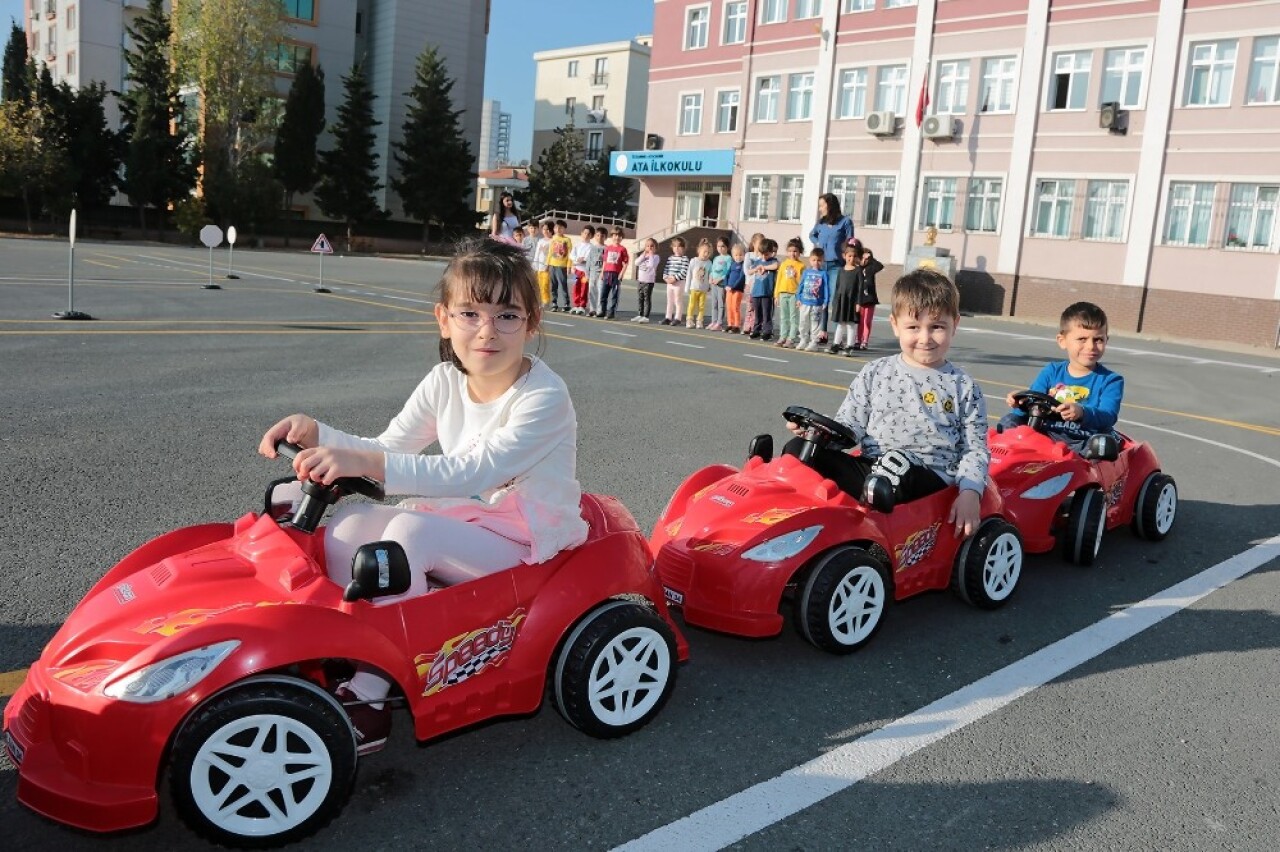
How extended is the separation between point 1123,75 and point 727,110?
16827mm

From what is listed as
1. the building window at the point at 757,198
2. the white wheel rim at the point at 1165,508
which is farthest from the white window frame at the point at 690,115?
the white wheel rim at the point at 1165,508

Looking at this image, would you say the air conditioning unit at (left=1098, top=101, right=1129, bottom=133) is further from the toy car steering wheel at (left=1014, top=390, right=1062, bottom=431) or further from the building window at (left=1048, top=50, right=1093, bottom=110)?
the toy car steering wheel at (left=1014, top=390, right=1062, bottom=431)

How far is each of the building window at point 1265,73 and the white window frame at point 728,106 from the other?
19.0m

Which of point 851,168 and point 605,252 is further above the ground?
point 851,168

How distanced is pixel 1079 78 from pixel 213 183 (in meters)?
38.6

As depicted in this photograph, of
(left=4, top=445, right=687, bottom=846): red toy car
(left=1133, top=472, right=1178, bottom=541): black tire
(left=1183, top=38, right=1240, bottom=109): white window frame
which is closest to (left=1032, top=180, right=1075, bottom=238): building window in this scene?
(left=1183, top=38, right=1240, bottom=109): white window frame

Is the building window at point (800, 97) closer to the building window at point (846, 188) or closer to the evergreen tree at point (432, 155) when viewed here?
the building window at point (846, 188)

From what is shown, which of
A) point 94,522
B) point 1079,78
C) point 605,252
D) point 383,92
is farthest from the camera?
point 383,92

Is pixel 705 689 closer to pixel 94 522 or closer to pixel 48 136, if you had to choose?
pixel 94 522

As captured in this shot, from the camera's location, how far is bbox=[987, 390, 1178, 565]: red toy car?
493 cm

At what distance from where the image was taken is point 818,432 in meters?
4.23

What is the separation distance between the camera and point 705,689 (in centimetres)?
353

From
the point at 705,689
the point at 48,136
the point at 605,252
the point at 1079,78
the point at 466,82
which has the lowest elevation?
the point at 705,689

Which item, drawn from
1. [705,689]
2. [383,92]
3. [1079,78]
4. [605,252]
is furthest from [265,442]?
[383,92]
